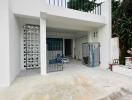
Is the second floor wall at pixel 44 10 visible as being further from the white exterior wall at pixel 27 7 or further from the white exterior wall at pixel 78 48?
the white exterior wall at pixel 78 48

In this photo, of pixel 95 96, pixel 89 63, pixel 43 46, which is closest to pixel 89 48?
pixel 89 63

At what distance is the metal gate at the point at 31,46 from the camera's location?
7508 millimetres

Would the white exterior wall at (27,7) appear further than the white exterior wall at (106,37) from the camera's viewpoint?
No

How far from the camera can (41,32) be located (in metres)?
5.90

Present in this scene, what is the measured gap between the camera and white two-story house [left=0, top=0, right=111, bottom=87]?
14.0ft

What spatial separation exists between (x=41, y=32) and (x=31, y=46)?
2.20 metres

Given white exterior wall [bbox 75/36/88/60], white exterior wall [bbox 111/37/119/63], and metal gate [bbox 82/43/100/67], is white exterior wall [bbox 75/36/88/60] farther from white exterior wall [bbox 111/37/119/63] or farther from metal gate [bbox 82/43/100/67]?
white exterior wall [bbox 111/37/119/63]

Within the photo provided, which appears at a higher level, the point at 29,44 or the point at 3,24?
the point at 3,24

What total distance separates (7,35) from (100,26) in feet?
20.5

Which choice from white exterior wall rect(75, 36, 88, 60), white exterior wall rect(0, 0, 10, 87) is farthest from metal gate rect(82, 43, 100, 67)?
white exterior wall rect(0, 0, 10, 87)

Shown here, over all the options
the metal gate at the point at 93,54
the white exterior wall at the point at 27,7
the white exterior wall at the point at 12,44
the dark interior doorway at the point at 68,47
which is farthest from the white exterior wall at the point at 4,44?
the dark interior doorway at the point at 68,47

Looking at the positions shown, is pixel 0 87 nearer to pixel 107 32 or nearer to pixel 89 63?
pixel 89 63

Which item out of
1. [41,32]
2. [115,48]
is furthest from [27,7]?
[115,48]

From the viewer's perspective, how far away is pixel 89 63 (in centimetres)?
833
